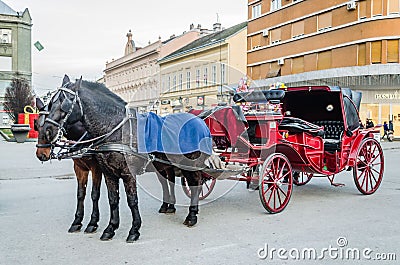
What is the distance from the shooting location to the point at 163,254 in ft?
15.6

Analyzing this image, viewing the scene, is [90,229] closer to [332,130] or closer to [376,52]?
[332,130]

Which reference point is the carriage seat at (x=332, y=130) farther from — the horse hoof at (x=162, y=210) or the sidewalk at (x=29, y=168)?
the sidewalk at (x=29, y=168)

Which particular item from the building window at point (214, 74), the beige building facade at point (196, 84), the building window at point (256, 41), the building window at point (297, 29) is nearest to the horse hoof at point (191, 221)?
the beige building facade at point (196, 84)

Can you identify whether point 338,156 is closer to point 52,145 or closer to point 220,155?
point 220,155

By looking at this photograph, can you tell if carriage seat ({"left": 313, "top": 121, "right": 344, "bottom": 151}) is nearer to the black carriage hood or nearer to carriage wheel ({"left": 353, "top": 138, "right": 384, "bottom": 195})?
the black carriage hood

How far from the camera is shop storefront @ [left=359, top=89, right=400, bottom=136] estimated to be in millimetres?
27859

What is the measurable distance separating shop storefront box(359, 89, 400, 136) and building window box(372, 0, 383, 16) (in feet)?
16.0

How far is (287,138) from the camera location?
24.0 feet

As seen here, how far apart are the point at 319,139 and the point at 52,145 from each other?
15.2 ft

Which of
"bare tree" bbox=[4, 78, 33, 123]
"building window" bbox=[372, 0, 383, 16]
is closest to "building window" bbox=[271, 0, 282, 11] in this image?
"building window" bbox=[372, 0, 383, 16]

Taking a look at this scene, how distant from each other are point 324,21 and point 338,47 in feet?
7.59

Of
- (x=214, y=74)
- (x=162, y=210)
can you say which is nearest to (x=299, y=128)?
(x=214, y=74)

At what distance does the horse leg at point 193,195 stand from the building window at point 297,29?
1048 inches

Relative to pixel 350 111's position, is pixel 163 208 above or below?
below
